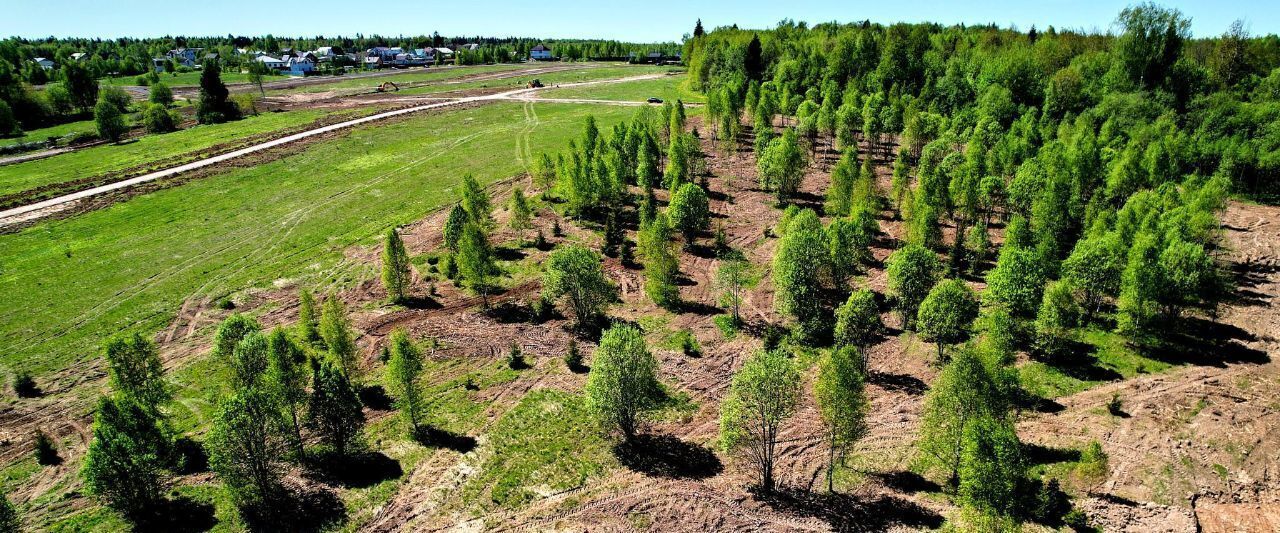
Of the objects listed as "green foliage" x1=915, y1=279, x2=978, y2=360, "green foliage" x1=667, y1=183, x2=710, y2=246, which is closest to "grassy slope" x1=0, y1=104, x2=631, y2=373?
"green foliage" x1=667, y1=183, x2=710, y2=246

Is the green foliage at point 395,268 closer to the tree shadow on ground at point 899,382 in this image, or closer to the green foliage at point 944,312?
the tree shadow on ground at point 899,382

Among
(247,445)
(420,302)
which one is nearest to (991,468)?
(247,445)

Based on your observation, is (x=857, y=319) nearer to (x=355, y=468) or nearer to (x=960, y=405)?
(x=960, y=405)

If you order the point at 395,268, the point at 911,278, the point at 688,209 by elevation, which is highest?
the point at 688,209

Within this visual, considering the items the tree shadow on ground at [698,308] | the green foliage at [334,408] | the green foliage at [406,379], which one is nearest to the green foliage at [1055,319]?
the tree shadow on ground at [698,308]

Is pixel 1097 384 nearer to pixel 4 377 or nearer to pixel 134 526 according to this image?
pixel 134 526

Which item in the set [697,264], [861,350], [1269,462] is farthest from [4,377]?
[1269,462]

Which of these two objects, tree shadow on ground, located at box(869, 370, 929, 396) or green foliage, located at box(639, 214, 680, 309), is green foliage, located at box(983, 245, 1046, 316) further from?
green foliage, located at box(639, 214, 680, 309)
